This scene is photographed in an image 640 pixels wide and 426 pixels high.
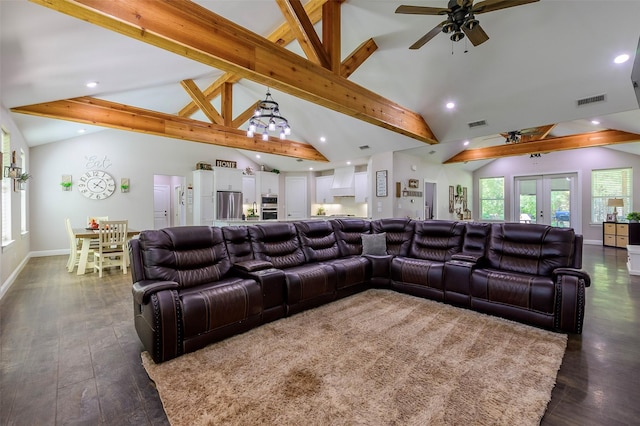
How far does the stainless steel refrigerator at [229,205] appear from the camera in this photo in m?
8.95

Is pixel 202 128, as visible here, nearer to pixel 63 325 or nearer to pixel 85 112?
pixel 85 112

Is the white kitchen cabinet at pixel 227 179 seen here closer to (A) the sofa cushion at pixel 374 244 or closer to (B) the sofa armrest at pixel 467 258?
(A) the sofa cushion at pixel 374 244

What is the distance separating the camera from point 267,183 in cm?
A: 1028

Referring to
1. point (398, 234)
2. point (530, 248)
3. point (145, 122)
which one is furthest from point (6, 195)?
point (530, 248)

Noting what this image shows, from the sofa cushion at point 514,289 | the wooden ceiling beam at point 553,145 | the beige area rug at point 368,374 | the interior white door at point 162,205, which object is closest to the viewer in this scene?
the beige area rug at point 368,374

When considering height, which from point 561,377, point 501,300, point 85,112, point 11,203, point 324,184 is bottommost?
point 561,377

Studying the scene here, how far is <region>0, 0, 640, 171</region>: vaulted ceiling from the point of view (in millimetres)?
2604

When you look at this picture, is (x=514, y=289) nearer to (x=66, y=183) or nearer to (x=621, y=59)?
(x=621, y=59)

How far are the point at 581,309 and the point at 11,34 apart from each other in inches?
221

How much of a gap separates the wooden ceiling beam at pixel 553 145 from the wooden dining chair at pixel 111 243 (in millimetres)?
8979

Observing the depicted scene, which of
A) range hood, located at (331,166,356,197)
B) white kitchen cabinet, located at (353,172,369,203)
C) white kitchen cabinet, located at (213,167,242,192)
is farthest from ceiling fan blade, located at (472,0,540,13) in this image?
white kitchen cabinet, located at (213,167,242,192)

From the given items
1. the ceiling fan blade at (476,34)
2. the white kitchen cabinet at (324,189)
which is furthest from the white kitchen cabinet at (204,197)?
the ceiling fan blade at (476,34)

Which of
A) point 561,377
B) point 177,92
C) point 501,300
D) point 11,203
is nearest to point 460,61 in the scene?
point 501,300

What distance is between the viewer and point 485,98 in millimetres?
5125
